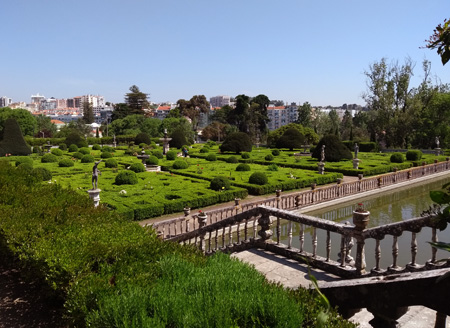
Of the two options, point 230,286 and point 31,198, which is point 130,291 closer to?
point 230,286

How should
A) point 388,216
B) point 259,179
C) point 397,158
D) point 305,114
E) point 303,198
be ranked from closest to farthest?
point 388,216, point 303,198, point 259,179, point 397,158, point 305,114

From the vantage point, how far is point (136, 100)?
77500mm

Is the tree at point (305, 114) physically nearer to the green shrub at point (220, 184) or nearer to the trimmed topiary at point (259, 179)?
the trimmed topiary at point (259, 179)

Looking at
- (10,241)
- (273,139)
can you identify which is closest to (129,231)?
(10,241)

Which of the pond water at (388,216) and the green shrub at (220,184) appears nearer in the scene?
the pond water at (388,216)

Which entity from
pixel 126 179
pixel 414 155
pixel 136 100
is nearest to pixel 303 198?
pixel 126 179

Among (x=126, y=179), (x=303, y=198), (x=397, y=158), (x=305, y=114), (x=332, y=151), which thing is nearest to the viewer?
(x=303, y=198)

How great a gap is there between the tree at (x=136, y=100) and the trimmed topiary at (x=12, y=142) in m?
40.4

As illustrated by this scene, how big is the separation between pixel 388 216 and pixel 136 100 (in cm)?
6843

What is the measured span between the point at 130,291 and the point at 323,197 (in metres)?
16.6

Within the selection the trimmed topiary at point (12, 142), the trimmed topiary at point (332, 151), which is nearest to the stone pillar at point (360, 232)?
the trimmed topiary at point (332, 151)

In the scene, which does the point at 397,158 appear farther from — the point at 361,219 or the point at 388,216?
the point at 361,219

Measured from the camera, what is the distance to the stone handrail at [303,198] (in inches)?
512

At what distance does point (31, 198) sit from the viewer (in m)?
7.15
